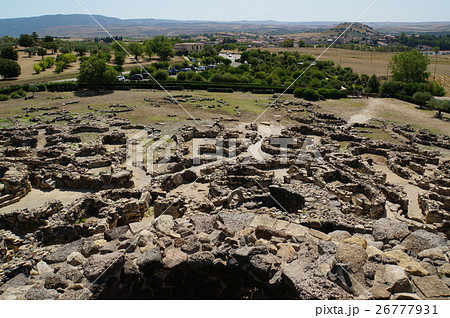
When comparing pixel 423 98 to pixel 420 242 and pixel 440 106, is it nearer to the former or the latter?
pixel 440 106

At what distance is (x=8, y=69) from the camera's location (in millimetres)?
60469

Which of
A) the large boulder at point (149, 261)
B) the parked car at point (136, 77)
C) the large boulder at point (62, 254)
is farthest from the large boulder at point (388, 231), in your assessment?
the parked car at point (136, 77)

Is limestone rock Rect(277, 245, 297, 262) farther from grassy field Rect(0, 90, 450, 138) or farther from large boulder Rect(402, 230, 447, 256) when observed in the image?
grassy field Rect(0, 90, 450, 138)

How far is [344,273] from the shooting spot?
313 inches

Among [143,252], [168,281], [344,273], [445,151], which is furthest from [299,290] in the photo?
[445,151]

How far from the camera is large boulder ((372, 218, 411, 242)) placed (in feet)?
36.1

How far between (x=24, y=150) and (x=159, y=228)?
58.2 feet

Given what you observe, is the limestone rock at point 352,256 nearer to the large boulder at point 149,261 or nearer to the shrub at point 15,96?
the large boulder at point 149,261

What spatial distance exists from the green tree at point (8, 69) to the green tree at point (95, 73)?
21.3 metres

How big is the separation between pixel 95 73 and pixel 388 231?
46176mm

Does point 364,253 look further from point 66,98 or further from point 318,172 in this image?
point 66,98

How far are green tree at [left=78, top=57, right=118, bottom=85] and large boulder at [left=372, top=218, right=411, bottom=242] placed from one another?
149ft

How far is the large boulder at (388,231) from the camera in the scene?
36.1ft

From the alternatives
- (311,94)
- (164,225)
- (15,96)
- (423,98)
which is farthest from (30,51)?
(164,225)
